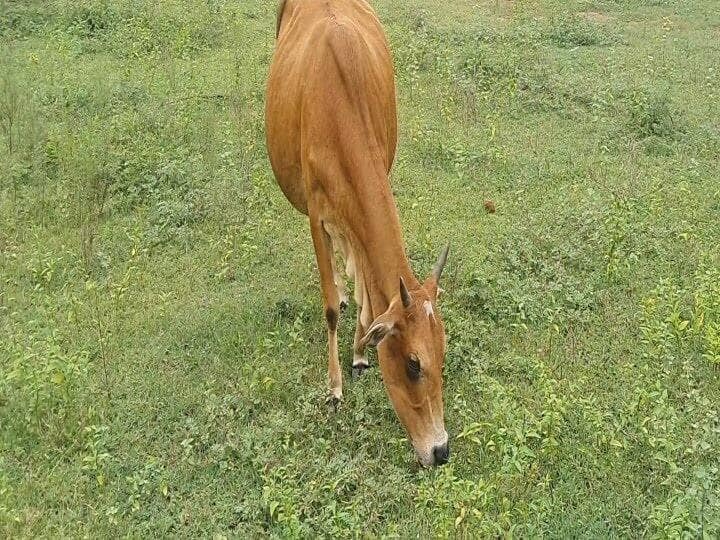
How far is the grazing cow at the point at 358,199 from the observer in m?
3.56

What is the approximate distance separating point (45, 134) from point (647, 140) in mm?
5697

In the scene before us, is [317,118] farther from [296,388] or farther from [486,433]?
[486,433]

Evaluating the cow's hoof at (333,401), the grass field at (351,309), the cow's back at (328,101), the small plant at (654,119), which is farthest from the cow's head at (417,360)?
the small plant at (654,119)

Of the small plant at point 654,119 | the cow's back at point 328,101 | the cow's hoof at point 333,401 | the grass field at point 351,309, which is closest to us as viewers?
the grass field at point 351,309

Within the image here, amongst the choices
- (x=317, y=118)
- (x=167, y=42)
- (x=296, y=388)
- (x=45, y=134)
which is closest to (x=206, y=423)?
(x=296, y=388)

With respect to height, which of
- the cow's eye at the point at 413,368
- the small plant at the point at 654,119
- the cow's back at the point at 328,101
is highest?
the cow's back at the point at 328,101

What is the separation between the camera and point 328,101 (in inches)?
158

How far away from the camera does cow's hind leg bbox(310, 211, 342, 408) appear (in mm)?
4344

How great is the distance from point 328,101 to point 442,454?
1919mm

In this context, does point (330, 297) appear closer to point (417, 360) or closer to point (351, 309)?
point (351, 309)

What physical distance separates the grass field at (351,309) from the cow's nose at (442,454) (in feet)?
0.33

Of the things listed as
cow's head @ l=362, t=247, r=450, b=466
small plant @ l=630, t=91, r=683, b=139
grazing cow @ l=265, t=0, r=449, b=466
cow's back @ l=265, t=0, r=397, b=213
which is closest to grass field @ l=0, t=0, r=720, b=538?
small plant @ l=630, t=91, r=683, b=139

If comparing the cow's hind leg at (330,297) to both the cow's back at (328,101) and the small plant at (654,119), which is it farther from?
the small plant at (654,119)

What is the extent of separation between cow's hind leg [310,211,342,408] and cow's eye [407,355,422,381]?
90cm
